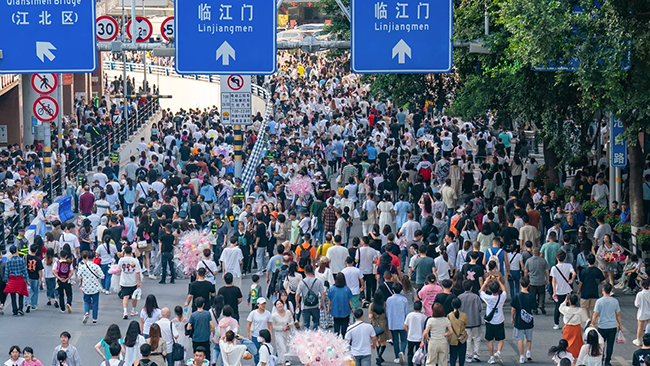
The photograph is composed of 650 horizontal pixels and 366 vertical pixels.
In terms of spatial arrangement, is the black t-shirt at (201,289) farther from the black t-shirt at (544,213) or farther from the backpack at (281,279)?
the black t-shirt at (544,213)

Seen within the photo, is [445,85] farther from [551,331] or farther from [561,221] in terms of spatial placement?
[551,331]

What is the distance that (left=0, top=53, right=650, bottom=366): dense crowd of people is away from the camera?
1309 centimetres

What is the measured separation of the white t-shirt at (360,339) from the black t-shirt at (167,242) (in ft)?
22.0

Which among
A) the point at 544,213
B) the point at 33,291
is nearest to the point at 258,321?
the point at 33,291

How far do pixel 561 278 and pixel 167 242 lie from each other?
7.24 m

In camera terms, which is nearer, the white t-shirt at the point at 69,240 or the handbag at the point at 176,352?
the handbag at the point at 176,352

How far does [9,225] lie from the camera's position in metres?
22.8

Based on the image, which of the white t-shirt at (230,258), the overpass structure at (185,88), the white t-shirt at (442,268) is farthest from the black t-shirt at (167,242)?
the overpass structure at (185,88)

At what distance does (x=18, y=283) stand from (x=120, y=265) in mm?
1782

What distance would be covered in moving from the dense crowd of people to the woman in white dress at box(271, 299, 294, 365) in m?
0.02

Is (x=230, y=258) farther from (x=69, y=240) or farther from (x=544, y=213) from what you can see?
(x=544, y=213)

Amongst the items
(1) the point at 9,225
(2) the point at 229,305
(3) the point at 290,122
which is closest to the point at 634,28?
(2) the point at 229,305

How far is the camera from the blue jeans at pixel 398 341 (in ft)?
45.9

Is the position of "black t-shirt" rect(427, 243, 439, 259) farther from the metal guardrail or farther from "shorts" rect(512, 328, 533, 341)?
the metal guardrail
